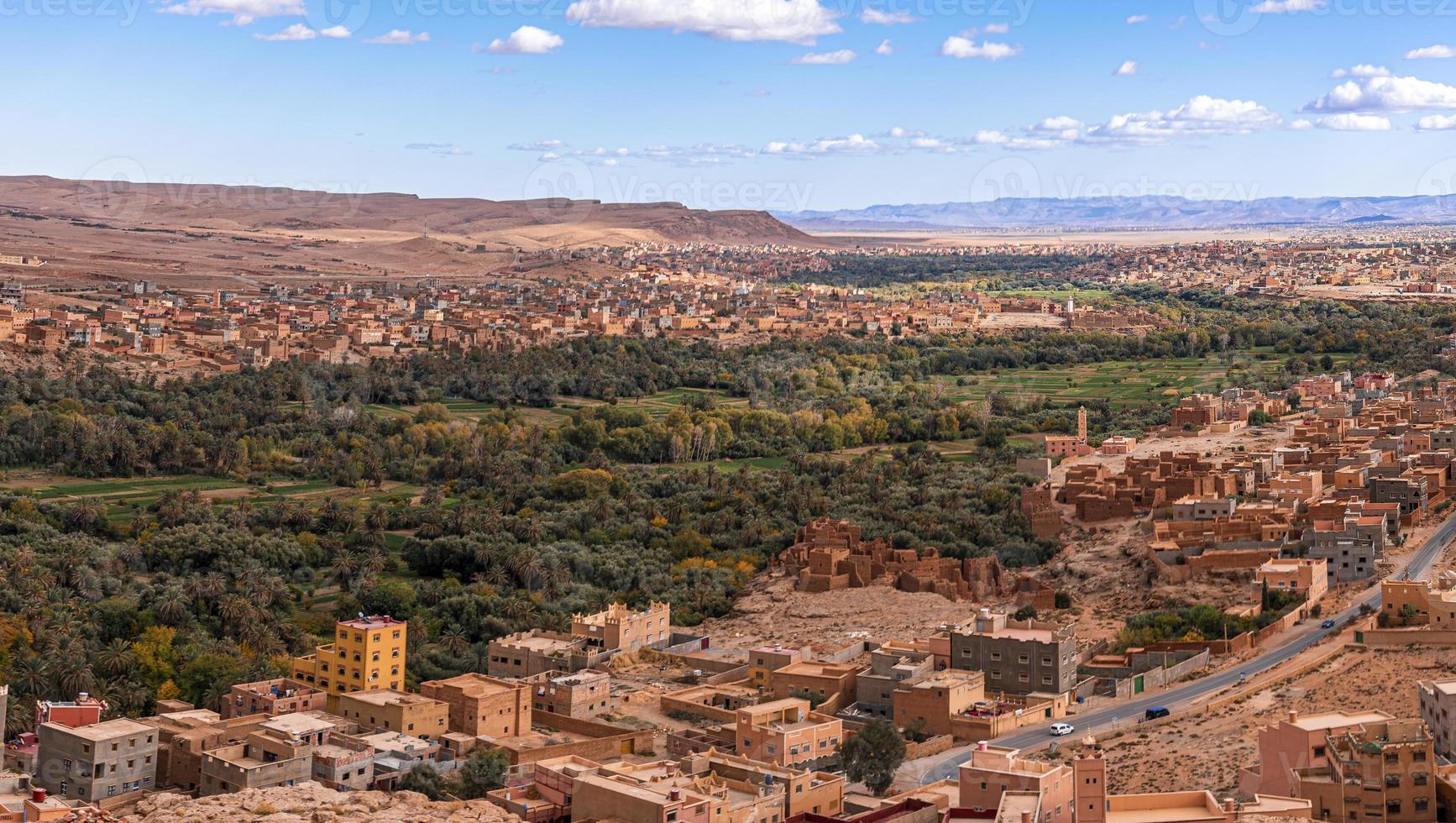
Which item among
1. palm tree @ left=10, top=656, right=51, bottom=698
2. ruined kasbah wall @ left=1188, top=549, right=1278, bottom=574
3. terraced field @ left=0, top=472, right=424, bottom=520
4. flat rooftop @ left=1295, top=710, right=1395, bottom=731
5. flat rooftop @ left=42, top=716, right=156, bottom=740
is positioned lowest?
terraced field @ left=0, top=472, right=424, bottom=520

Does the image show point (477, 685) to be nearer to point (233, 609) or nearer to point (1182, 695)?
point (233, 609)

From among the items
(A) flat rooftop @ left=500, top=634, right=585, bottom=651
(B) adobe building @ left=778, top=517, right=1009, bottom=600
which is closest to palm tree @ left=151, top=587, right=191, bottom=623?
(A) flat rooftop @ left=500, top=634, right=585, bottom=651

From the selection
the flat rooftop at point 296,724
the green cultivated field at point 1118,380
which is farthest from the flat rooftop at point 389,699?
the green cultivated field at point 1118,380

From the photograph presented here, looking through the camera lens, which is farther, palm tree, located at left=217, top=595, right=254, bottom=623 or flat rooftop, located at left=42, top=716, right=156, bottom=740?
palm tree, located at left=217, top=595, right=254, bottom=623

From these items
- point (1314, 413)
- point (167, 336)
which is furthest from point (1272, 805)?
point (167, 336)

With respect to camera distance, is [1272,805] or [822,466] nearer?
[1272,805]

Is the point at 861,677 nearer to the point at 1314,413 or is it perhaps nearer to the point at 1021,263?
the point at 1314,413

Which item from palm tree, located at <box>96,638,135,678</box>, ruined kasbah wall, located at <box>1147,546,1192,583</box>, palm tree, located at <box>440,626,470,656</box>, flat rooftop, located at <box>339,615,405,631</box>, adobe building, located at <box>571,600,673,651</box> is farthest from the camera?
ruined kasbah wall, located at <box>1147,546,1192,583</box>

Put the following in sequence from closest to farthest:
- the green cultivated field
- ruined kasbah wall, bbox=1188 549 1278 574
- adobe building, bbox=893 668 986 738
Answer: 1. adobe building, bbox=893 668 986 738
2. ruined kasbah wall, bbox=1188 549 1278 574
3. the green cultivated field

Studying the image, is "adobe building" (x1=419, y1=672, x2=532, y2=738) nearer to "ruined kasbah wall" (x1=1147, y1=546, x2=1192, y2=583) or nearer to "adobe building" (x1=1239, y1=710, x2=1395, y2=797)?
"adobe building" (x1=1239, y1=710, x2=1395, y2=797)
